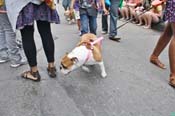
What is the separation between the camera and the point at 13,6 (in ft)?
12.2

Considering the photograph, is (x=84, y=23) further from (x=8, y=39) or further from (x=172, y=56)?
(x=172, y=56)

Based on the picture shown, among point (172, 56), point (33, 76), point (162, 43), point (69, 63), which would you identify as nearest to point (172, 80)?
point (172, 56)

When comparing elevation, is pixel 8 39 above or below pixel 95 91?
above

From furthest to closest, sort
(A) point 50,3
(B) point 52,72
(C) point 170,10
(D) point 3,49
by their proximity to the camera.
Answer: (D) point 3,49 → (B) point 52,72 → (C) point 170,10 → (A) point 50,3

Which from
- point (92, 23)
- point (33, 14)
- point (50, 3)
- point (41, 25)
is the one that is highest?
point (50, 3)

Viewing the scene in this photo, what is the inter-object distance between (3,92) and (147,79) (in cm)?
185

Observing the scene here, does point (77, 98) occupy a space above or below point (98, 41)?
below

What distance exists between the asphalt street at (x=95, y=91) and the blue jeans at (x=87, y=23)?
21.5 inches

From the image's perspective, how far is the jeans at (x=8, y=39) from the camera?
4523 mm

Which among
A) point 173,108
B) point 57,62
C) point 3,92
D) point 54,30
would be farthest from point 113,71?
point 54,30

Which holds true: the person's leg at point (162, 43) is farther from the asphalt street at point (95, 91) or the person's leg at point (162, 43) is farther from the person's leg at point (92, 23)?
the person's leg at point (92, 23)

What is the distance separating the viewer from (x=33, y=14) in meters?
3.76

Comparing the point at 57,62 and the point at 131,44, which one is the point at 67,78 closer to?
the point at 57,62

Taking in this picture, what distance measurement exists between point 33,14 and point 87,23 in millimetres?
1786
